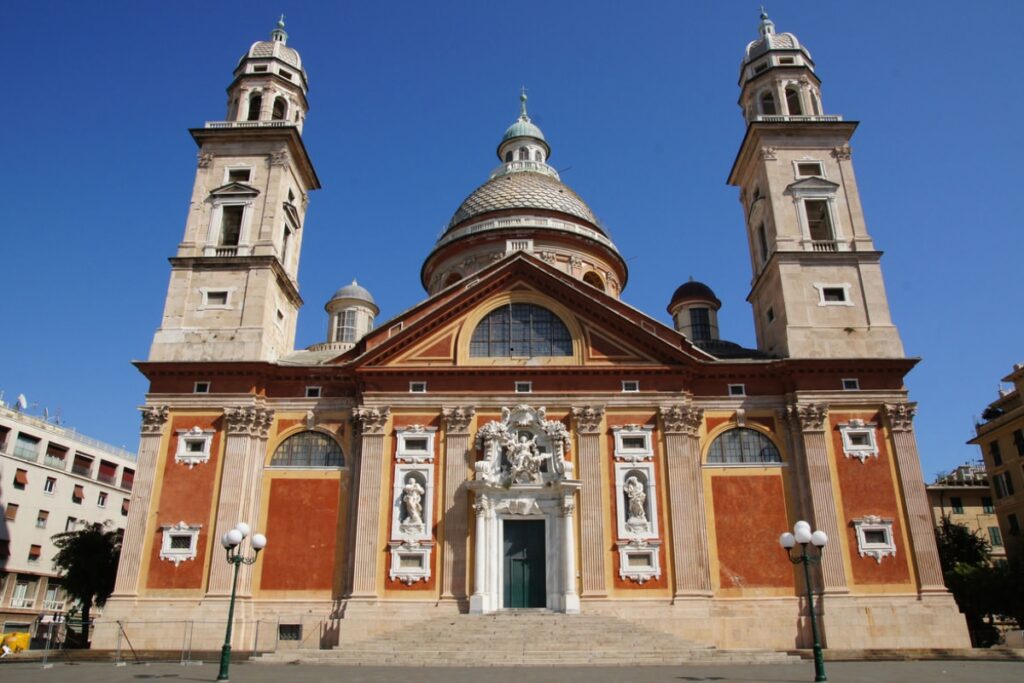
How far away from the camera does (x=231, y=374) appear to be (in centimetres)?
2827

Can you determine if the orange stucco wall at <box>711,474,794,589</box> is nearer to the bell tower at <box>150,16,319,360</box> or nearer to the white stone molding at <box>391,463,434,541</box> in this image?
the white stone molding at <box>391,463,434,541</box>

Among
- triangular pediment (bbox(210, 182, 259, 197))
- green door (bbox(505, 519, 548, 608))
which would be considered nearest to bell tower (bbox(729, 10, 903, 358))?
green door (bbox(505, 519, 548, 608))

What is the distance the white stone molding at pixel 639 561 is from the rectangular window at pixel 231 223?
19.3 metres

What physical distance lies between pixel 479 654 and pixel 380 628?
16.4ft

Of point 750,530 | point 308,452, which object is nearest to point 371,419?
point 308,452

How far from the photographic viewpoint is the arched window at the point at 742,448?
27531mm

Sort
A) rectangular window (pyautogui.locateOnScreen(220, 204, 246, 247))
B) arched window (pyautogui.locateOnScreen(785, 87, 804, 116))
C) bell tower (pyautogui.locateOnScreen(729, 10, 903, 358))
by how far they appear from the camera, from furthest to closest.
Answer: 1. arched window (pyautogui.locateOnScreen(785, 87, 804, 116))
2. rectangular window (pyautogui.locateOnScreen(220, 204, 246, 247))
3. bell tower (pyautogui.locateOnScreen(729, 10, 903, 358))

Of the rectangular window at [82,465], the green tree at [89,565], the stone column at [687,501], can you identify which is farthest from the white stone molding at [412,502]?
the rectangular window at [82,465]

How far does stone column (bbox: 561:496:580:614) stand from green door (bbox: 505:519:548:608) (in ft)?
2.82

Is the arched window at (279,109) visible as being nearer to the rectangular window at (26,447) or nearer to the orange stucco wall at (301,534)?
the orange stucco wall at (301,534)

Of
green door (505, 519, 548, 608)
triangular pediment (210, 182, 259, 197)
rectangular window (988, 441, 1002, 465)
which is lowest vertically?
green door (505, 519, 548, 608)

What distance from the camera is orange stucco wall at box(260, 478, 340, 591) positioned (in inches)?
1029

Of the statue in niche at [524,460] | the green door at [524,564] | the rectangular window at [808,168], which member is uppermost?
the rectangular window at [808,168]

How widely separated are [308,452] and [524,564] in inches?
341
